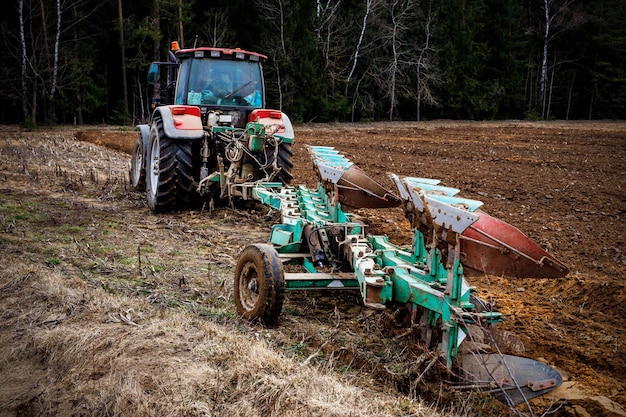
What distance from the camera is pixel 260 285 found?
434cm

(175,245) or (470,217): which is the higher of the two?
(470,217)

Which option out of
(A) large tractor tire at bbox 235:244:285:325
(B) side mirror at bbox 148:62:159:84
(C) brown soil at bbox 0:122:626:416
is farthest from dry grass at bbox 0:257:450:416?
(B) side mirror at bbox 148:62:159:84

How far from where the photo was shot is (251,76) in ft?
29.5

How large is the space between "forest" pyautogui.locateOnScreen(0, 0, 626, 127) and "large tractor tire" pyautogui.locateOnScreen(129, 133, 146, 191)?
1570cm

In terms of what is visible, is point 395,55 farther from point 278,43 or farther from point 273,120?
point 273,120

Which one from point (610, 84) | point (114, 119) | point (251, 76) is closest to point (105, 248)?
point (251, 76)

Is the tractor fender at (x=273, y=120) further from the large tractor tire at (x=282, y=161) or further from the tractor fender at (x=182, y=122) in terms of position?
the tractor fender at (x=182, y=122)

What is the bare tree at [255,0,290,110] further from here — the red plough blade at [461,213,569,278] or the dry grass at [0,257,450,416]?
the red plough blade at [461,213,569,278]

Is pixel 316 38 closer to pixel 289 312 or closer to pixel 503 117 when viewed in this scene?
pixel 503 117

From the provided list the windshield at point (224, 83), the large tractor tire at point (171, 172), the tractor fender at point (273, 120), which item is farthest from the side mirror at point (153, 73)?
the tractor fender at point (273, 120)

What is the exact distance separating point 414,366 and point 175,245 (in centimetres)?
384

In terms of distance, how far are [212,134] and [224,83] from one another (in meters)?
0.93

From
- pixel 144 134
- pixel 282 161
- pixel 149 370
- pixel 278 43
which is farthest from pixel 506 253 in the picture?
pixel 278 43

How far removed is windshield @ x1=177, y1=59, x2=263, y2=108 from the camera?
8664 mm
